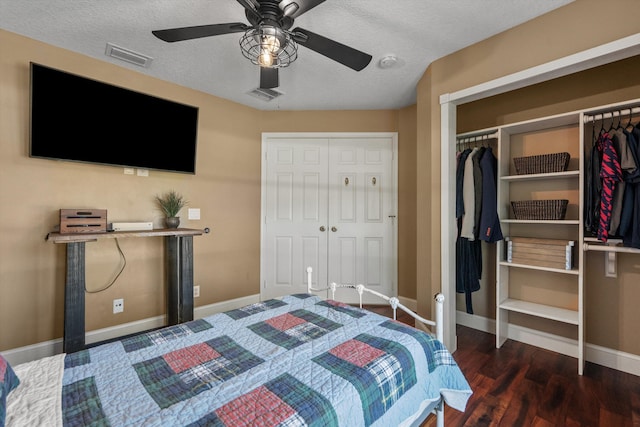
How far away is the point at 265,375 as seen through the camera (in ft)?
3.64

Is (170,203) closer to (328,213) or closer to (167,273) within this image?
(167,273)

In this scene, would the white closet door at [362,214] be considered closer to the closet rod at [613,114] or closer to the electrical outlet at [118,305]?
the closet rod at [613,114]

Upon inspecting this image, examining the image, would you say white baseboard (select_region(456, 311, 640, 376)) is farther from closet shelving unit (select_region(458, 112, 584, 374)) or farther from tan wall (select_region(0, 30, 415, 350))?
tan wall (select_region(0, 30, 415, 350))

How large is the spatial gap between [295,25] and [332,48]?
702 millimetres

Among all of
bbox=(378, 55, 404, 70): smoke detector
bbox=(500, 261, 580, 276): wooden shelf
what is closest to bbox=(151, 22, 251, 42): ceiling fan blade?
bbox=(378, 55, 404, 70): smoke detector

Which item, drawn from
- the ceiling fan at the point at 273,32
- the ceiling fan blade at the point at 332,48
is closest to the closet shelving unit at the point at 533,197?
the ceiling fan blade at the point at 332,48

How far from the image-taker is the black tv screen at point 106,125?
2.27 meters

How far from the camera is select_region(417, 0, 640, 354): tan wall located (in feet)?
6.02

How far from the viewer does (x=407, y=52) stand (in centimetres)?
241

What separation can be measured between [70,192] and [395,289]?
136 inches

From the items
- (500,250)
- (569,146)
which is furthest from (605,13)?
(500,250)

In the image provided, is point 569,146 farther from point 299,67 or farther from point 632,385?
point 299,67

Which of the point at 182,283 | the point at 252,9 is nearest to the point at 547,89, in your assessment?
the point at 252,9

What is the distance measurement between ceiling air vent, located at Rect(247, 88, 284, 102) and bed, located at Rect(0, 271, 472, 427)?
2.48 metres
